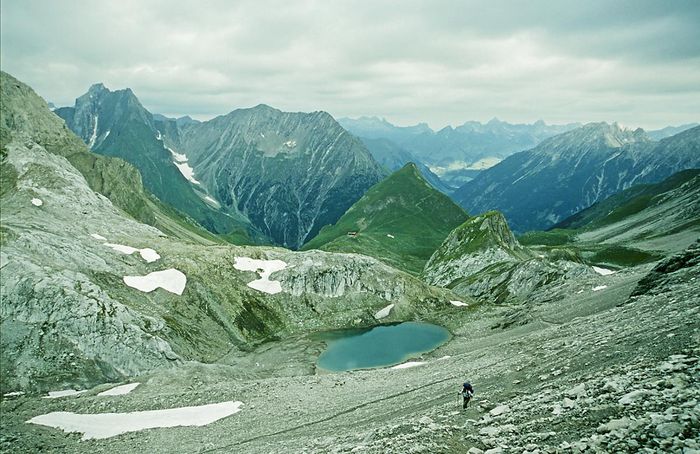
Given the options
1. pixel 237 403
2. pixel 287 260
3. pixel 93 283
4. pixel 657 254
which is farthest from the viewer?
pixel 657 254

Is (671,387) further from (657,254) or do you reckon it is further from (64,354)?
(657,254)

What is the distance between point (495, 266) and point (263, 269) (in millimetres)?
82715

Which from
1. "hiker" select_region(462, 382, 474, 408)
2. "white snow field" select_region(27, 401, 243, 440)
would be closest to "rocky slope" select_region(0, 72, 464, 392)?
"white snow field" select_region(27, 401, 243, 440)

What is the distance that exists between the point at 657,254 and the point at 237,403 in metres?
176

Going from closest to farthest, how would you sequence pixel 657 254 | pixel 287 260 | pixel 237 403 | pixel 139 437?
1. pixel 139 437
2. pixel 237 403
3. pixel 287 260
4. pixel 657 254

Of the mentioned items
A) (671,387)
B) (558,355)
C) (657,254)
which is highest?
(671,387)

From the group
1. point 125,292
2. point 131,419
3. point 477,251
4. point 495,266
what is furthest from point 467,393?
point 477,251

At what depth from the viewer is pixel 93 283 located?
8900 centimetres

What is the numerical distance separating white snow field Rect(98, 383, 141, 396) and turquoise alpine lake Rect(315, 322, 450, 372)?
34475 millimetres

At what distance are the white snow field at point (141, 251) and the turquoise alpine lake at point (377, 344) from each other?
43.2 meters

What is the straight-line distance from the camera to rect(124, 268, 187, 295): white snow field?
10069 cm

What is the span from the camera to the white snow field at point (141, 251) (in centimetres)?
11081

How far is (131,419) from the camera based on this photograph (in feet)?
174

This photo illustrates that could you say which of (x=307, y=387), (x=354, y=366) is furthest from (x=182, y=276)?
(x=307, y=387)
